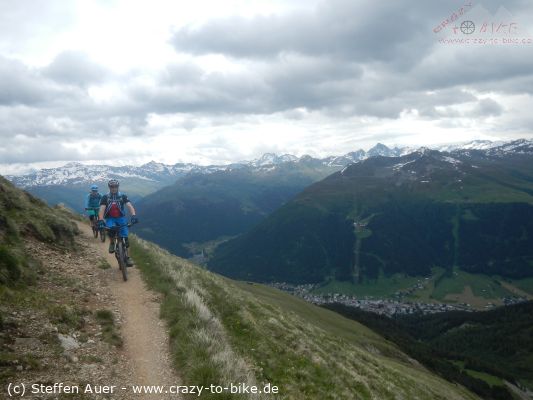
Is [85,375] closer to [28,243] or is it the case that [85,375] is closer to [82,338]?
[82,338]

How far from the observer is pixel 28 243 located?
67.6 ft

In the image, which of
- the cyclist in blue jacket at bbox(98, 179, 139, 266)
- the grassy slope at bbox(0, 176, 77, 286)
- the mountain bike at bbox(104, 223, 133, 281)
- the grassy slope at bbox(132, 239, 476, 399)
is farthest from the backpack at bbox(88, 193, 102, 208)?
the mountain bike at bbox(104, 223, 133, 281)

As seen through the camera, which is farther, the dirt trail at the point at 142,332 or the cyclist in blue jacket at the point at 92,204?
the cyclist in blue jacket at the point at 92,204

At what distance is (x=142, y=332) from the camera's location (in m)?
13.9

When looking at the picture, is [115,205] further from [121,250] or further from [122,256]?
[122,256]

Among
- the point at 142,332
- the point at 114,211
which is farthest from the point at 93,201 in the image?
the point at 142,332

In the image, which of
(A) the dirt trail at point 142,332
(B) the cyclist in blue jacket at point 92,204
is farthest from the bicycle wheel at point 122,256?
(B) the cyclist in blue jacket at point 92,204

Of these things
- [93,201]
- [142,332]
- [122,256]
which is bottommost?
[142,332]

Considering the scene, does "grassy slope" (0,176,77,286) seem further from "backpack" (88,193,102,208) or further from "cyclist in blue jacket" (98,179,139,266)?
"backpack" (88,193,102,208)

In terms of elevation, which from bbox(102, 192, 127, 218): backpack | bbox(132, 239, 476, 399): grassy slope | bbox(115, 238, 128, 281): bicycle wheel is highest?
bbox(102, 192, 127, 218): backpack

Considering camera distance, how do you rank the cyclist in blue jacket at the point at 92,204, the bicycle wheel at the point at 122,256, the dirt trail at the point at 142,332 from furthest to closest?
the cyclist in blue jacket at the point at 92,204 < the bicycle wheel at the point at 122,256 < the dirt trail at the point at 142,332

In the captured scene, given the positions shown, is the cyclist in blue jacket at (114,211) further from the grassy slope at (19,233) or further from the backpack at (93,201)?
the backpack at (93,201)

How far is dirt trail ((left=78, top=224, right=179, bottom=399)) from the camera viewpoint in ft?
36.6

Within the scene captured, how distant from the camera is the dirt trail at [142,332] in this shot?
439 inches
